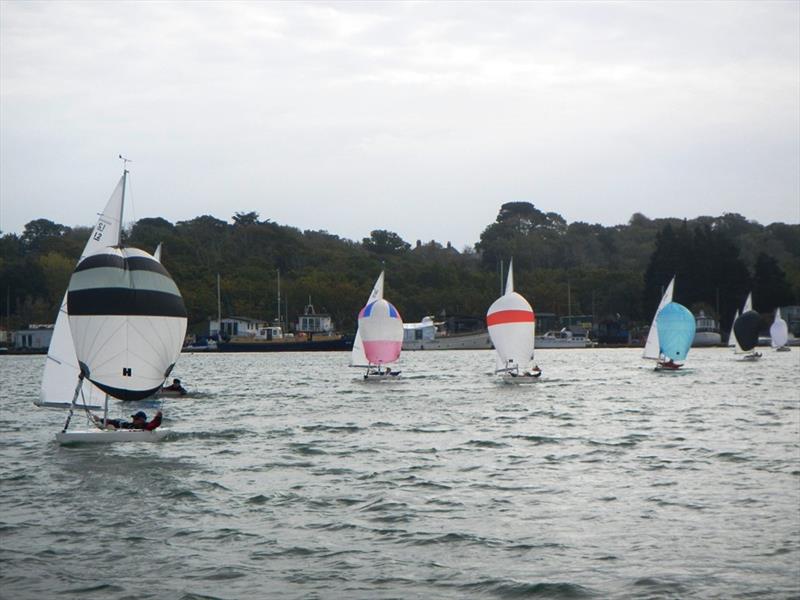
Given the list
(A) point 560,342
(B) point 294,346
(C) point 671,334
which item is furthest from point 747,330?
(B) point 294,346

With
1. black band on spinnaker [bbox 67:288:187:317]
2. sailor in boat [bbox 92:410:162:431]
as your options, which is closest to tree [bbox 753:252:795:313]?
black band on spinnaker [bbox 67:288:187:317]

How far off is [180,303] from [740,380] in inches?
1430

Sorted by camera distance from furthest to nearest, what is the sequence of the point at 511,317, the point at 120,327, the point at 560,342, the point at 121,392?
the point at 560,342 → the point at 511,317 → the point at 121,392 → the point at 120,327

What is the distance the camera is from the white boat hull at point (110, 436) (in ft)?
85.9

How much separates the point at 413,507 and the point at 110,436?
1022 centimetres

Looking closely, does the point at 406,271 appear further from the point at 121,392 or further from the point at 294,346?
the point at 121,392

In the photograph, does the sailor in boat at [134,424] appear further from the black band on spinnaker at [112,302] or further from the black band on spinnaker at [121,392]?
the black band on spinnaker at [112,302]

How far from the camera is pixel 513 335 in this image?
2015 inches

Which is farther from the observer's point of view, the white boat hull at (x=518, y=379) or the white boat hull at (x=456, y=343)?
the white boat hull at (x=456, y=343)

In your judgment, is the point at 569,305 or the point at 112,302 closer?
the point at 112,302

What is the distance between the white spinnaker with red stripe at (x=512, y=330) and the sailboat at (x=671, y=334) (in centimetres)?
1393

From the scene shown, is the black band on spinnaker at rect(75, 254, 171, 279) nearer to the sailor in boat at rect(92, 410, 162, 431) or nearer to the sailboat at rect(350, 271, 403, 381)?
the sailor in boat at rect(92, 410, 162, 431)

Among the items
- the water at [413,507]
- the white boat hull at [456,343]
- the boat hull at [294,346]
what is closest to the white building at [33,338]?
the boat hull at [294,346]

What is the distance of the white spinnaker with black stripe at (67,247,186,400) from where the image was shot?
2719cm
